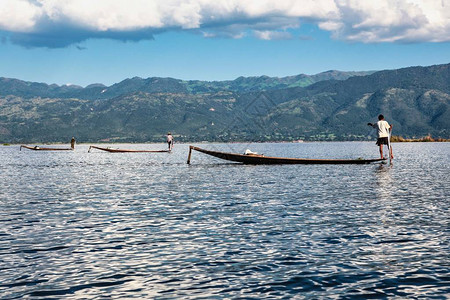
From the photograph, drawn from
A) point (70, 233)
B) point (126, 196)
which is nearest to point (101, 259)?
point (70, 233)

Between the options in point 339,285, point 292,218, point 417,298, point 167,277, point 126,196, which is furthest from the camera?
point 126,196

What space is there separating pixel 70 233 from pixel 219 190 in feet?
50.7

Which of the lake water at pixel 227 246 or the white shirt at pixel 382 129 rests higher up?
the white shirt at pixel 382 129

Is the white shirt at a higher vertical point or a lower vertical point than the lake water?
higher

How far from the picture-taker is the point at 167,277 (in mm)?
12297

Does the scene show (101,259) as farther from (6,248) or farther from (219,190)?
(219,190)

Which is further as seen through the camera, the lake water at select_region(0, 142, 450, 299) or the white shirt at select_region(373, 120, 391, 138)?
the white shirt at select_region(373, 120, 391, 138)

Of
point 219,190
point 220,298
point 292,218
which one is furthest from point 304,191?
point 220,298

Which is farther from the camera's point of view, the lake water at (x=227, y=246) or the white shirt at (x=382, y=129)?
the white shirt at (x=382, y=129)

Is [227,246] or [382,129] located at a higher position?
[382,129]

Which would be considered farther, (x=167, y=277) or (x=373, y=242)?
(x=373, y=242)

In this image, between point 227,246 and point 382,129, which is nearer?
point 227,246

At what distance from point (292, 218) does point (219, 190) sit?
490 inches

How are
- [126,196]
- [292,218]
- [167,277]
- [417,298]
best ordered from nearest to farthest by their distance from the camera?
[417,298]
[167,277]
[292,218]
[126,196]
